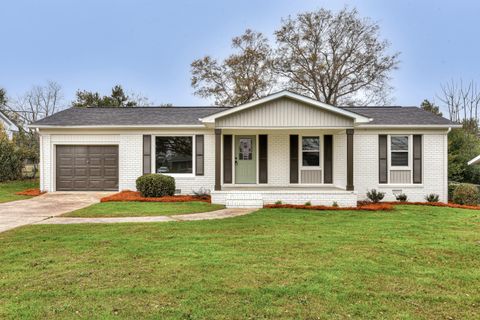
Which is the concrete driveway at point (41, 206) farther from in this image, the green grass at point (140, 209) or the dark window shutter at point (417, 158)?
the dark window shutter at point (417, 158)

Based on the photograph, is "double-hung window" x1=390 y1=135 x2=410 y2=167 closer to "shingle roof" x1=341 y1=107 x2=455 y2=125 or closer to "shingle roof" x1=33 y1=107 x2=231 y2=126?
"shingle roof" x1=341 y1=107 x2=455 y2=125

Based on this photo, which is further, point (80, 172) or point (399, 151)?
point (80, 172)

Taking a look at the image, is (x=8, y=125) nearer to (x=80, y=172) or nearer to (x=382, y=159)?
(x=80, y=172)

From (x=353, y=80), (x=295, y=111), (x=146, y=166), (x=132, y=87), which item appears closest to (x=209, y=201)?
(x=146, y=166)

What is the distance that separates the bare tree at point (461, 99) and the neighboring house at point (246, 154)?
750 inches

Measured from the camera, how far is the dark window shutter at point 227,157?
13547 millimetres

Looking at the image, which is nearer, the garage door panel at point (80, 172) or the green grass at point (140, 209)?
the green grass at point (140, 209)

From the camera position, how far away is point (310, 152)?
13.6m

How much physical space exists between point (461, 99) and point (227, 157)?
26.5 meters

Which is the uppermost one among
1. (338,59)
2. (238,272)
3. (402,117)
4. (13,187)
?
(338,59)

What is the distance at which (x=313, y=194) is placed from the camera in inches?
434

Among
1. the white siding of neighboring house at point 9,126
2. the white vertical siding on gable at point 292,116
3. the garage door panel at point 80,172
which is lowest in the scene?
the garage door panel at point 80,172

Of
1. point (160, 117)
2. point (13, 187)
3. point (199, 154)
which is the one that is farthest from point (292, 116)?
point (13, 187)

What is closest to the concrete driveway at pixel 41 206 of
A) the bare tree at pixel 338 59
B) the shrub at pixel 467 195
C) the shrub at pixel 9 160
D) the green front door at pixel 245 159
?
the green front door at pixel 245 159
